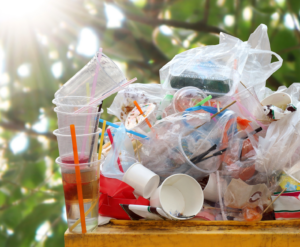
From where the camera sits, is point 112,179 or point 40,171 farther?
point 40,171

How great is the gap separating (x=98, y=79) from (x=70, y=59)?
1.04 metres

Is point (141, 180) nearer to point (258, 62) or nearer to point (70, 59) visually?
point (258, 62)

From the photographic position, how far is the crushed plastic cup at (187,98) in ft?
3.58

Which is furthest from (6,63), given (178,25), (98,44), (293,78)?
(293,78)

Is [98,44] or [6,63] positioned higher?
[98,44]

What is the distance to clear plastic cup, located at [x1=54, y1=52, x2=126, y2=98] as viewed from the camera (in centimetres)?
87

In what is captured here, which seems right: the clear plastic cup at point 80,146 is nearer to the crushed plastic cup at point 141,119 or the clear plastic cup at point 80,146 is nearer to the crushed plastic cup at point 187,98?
the crushed plastic cup at point 141,119

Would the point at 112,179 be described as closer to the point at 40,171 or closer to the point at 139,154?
the point at 139,154

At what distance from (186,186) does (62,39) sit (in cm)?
143

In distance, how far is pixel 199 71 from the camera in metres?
1.17

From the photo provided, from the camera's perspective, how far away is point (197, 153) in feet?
3.05

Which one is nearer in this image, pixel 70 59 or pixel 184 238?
pixel 184 238

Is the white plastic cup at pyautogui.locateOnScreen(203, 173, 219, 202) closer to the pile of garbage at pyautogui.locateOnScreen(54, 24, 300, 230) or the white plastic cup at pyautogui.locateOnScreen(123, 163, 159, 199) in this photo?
the pile of garbage at pyautogui.locateOnScreen(54, 24, 300, 230)

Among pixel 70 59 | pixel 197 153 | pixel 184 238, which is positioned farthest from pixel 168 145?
pixel 70 59
